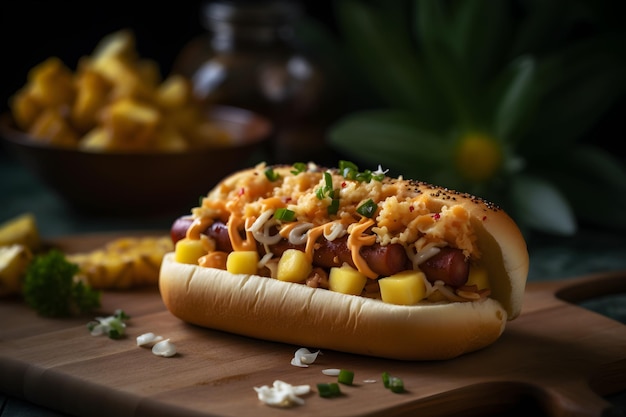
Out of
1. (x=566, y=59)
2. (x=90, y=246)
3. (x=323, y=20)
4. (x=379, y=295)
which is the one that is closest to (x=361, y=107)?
(x=323, y=20)

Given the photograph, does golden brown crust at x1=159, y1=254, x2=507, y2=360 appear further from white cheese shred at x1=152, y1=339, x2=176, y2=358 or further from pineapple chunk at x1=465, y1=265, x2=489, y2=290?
white cheese shred at x1=152, y1=339, x2=176, y2=358

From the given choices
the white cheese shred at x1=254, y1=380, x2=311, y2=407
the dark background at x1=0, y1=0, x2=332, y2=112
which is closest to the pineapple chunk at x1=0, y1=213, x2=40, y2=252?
the white cheese shred at x1=254, y1=380, x2=311, y2=407

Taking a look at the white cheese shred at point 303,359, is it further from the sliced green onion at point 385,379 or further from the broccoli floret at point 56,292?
the broccoli floret at point 56,292

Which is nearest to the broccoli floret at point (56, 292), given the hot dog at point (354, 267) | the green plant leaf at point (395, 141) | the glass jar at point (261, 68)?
the hot dog at point (354, 267)

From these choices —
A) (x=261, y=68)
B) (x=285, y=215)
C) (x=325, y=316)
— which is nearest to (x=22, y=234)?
(x=285, y=215)

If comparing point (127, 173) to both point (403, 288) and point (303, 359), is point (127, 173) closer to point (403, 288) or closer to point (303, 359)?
point (303, 359)
